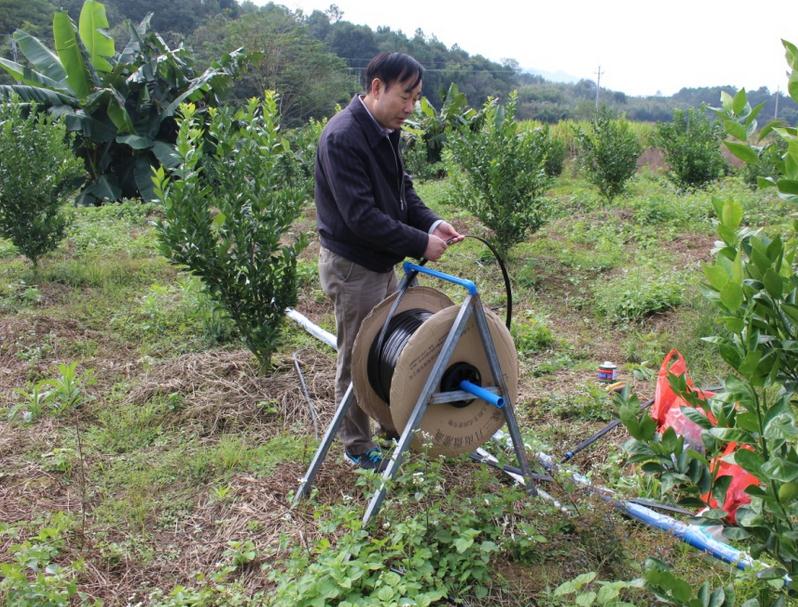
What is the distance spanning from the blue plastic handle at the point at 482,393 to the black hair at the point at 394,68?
1.46m

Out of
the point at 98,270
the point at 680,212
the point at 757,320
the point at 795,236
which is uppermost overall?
the point at 795,236

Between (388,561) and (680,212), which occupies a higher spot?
(680,212)

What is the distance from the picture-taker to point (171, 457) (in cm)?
414

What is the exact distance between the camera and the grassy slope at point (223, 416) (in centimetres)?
303

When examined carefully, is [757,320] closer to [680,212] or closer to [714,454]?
[714,454]

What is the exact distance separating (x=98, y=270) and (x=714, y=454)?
8.05 m

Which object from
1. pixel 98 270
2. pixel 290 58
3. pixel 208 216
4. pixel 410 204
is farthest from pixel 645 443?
pixel 290 58

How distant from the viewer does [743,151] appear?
1.46m

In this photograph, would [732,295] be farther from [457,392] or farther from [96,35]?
[96,35]

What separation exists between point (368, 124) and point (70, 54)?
12.8 m

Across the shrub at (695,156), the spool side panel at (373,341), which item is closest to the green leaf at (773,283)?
the spool side panel at (373,341)

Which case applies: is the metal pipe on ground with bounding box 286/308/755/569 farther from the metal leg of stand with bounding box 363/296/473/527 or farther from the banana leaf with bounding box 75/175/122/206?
the banana leaf with bounding box 75/175/122/206

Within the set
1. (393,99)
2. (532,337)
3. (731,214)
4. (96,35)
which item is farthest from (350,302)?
(96,35)

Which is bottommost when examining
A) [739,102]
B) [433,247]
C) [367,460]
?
[367,460]
